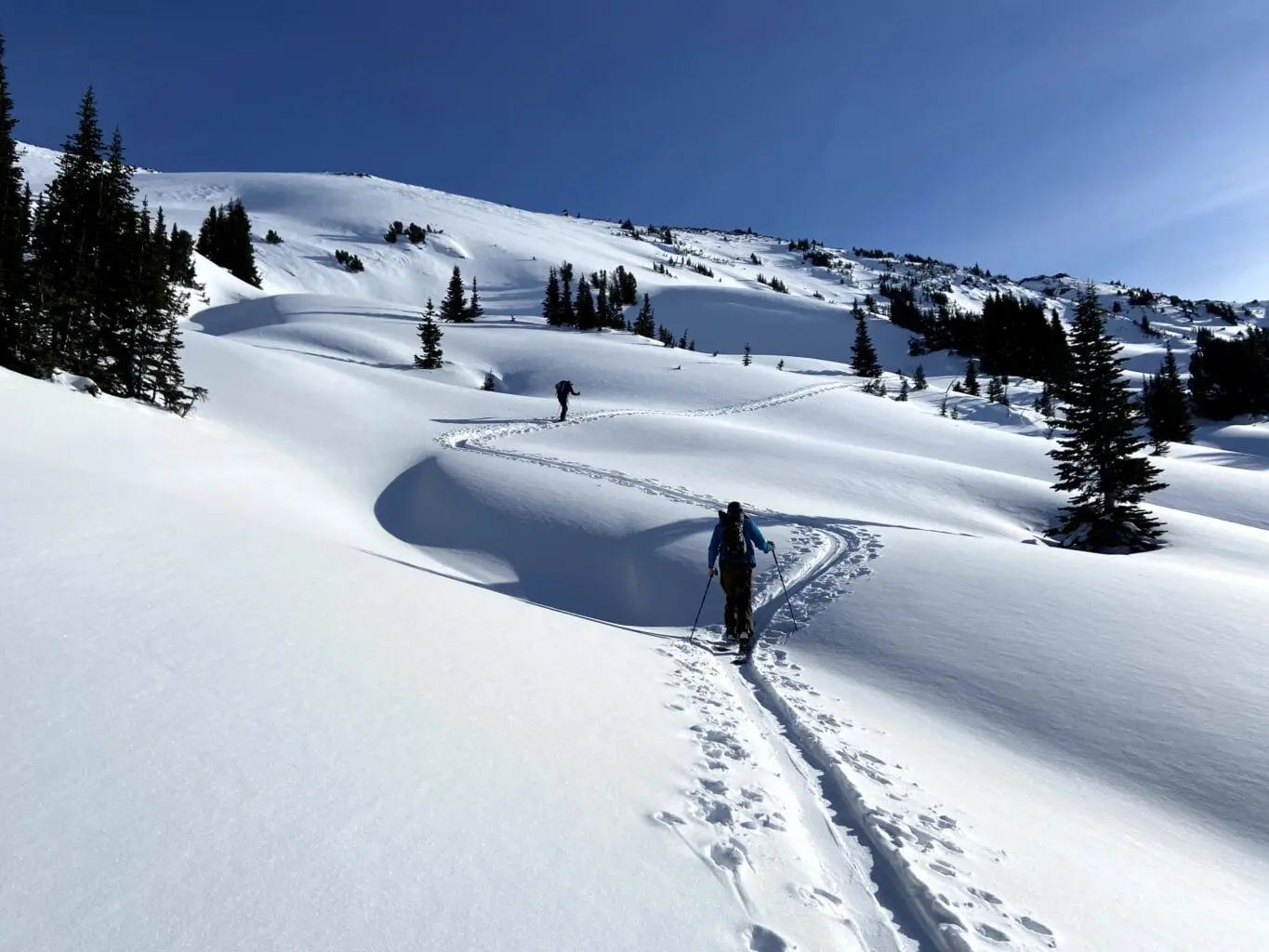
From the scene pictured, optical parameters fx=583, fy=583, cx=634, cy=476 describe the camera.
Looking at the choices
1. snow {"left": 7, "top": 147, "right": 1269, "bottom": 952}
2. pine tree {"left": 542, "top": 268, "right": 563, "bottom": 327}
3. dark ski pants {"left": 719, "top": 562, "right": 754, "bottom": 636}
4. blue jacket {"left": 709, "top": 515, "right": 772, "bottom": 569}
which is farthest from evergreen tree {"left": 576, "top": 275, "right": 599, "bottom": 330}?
dark ski pants {"left": 719, "top": 562, "right": 754, "bottom": 636}

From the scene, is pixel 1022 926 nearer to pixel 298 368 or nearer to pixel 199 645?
pixel 199 645

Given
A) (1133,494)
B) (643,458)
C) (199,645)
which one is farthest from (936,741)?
(1133,494)

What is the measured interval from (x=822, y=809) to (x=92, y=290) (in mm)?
27642

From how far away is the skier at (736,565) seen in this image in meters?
9.11

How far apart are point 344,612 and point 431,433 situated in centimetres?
1899

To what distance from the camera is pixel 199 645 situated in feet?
15.6

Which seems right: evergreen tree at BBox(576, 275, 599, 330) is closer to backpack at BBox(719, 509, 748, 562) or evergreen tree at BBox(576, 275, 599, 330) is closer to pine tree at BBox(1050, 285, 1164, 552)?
pine tree at BBox(1050, 285, 1164, 552)

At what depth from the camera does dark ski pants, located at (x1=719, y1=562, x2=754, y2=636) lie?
9062 millimetres

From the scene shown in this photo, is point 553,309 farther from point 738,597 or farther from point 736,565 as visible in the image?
point 738,597

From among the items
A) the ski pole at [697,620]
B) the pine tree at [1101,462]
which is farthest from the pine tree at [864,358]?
the ski pole at [697,620]

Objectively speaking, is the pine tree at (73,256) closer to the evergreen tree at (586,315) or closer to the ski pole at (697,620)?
the ski pole at (697,620)

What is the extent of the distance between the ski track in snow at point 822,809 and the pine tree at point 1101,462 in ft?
64.2

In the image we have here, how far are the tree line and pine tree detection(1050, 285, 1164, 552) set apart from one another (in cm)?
3339

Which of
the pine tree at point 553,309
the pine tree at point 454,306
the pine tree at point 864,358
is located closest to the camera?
the pine tree at point 864,358
